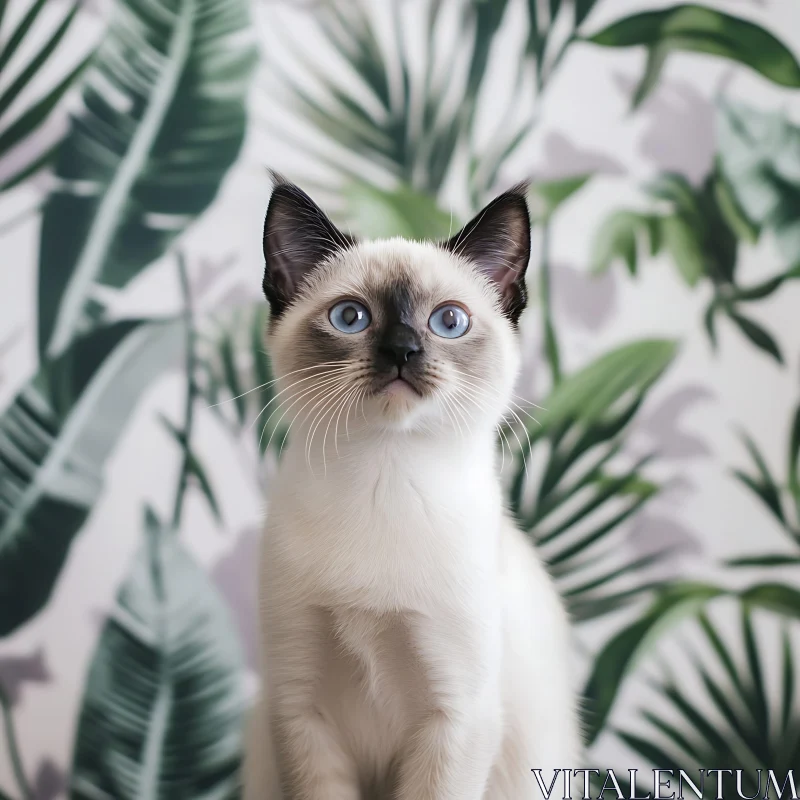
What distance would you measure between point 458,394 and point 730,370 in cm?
94

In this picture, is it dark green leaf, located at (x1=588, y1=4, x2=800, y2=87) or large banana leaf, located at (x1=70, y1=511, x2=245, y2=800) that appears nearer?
large banana leaf, located at (x1=70, y1=511, x2=245, y2=800)

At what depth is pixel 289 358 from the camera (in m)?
0.85

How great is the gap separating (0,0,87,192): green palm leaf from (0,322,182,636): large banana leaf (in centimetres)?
34

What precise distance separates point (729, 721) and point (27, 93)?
174 cm

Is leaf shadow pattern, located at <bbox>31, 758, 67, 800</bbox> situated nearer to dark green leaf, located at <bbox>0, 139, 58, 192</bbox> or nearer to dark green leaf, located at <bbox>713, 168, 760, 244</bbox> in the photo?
dark green leaf, located at <bbox>0, 139, 58, 192</bbox>

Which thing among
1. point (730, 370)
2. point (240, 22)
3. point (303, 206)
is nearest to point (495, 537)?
point (303, 206)

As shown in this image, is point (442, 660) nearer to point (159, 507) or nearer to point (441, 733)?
point (441, 733)

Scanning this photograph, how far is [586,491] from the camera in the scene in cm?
151

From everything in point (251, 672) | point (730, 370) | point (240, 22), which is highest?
point (240, 22)

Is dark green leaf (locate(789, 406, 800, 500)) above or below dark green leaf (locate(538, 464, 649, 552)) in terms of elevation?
above

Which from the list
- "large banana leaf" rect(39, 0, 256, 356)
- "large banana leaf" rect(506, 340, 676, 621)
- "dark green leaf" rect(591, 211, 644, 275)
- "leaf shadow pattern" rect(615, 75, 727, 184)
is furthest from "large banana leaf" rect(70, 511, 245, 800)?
"leaf shadow pattern" rect(615, 75, 727, 184)

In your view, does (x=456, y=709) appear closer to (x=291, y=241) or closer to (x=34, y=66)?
(x=291, y=241)

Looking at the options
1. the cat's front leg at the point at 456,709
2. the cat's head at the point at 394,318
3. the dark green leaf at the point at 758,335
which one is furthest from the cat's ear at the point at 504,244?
the dark green leaf at the point at 758,335

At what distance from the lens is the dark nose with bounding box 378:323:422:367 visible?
2.51 ft
